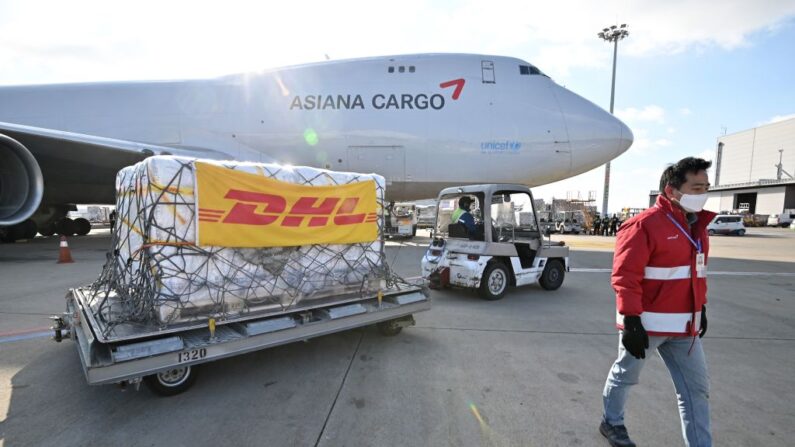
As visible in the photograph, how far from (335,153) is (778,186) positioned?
69.7 meters

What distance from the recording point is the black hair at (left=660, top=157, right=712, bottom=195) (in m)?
2.18

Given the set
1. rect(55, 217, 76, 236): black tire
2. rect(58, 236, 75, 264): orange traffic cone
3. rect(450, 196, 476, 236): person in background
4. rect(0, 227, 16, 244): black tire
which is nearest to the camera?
rect(450, 196, 476, 236): person in background

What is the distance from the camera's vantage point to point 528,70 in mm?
11266

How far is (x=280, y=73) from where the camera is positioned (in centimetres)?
1159

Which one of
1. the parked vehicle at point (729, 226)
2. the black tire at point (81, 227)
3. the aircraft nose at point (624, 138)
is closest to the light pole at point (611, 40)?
the parked vehicle at point (729, 226)

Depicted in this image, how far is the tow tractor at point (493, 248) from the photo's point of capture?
5.95 metres

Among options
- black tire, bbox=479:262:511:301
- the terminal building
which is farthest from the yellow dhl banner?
the terminal building

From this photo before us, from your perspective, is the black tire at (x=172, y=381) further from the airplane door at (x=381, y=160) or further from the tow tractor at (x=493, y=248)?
the airplane door at (x=381, y=160)

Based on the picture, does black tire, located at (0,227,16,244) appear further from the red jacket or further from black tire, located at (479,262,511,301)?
the red jacket

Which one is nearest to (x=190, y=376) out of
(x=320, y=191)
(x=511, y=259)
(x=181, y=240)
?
(x=181, y=240)

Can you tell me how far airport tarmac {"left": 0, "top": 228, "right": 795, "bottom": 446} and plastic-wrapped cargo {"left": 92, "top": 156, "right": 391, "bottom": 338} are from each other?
24.7 inches

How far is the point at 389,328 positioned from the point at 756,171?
366 ft

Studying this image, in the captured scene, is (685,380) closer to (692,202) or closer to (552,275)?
(692,202)

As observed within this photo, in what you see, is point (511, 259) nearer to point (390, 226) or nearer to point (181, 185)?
point (181, 185)
